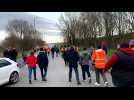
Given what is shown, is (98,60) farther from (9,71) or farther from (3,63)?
(9,71)

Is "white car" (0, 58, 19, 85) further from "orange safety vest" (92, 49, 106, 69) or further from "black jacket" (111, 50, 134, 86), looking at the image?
"black jacket" (111, 50, 134, 86)

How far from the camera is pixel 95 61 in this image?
714 centimetres

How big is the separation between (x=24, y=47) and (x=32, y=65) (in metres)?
2.58

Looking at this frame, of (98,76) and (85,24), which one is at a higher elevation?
(85,24)

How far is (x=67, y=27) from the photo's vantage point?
5.95 meters

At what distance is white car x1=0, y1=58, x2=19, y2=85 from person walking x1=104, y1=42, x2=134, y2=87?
3.36 metres

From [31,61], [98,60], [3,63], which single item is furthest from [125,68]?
[31,61]

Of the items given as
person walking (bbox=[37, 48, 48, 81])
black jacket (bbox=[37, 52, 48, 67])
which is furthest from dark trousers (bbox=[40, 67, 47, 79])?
black jacket (bbox=[37, 52, 48, 67])

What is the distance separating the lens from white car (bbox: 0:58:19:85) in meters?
6.96

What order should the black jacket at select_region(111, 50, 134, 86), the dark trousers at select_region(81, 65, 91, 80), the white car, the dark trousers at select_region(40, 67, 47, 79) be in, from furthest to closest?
the dark trousers at select_region(40, 67, 47, 79)
the dark trousers at select_region(81, 65, 91, 80)
the white car
the black jacket at select_region(111, 50, 134, 86)

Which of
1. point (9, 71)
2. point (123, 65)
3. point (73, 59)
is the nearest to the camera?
point (123, 65)

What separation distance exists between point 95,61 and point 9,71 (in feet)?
7.36
